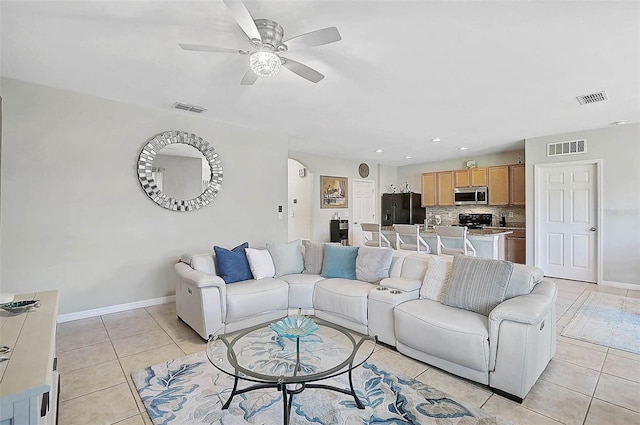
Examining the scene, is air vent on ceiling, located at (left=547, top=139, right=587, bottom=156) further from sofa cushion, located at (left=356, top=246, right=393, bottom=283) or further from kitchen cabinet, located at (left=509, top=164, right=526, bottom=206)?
sofa cushion, located at (left=356, top=246, right=393, bottom=283)

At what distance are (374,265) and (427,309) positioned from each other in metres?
0.88

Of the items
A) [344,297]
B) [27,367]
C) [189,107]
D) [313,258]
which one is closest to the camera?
[27,367]

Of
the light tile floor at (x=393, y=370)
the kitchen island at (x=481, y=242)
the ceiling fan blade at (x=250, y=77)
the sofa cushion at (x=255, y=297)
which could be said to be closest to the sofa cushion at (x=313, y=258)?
the sofa cushion at (x=255, y=297)

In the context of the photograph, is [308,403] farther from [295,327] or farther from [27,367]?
[27,367]

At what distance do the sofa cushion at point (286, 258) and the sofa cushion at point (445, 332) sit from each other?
4.87ft

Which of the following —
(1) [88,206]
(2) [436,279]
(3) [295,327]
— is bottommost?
(3) [295,327]

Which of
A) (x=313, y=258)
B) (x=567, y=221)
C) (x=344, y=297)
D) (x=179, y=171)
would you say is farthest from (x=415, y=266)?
(x=567, y=221)

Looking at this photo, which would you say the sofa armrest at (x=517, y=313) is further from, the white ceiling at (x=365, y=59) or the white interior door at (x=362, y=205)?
the white interior door at (x=362, y=205)

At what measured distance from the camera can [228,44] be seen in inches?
94.6

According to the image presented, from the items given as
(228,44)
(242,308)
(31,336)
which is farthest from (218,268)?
(228,44)

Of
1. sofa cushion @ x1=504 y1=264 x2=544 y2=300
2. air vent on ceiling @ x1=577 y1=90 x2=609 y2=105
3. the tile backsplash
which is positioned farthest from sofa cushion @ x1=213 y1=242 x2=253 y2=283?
the tile backsplash

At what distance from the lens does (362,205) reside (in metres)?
8.16

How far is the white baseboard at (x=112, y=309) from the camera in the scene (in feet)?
11.0

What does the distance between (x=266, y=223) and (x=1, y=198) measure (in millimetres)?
3016
